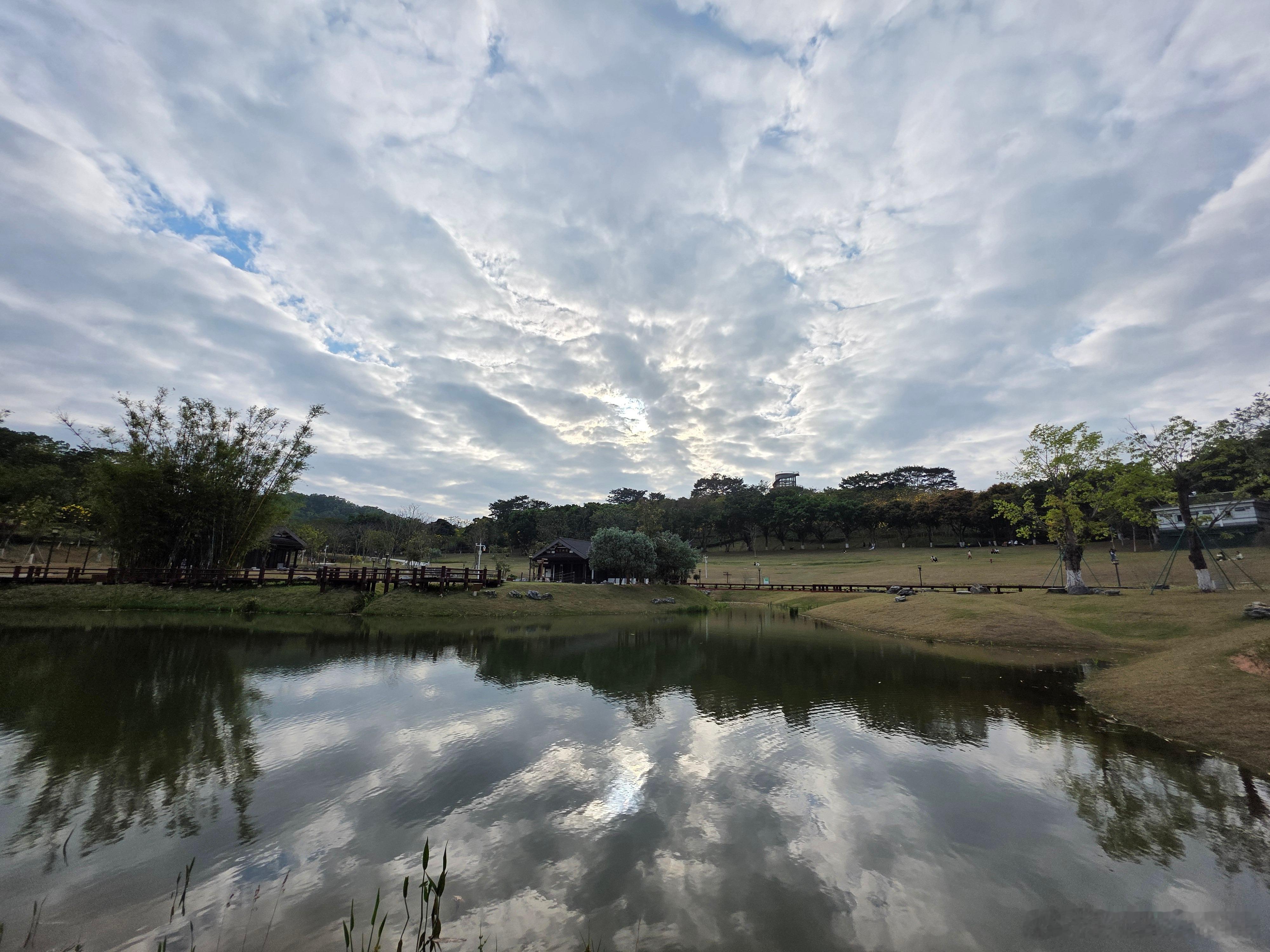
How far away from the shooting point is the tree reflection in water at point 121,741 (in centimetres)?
819

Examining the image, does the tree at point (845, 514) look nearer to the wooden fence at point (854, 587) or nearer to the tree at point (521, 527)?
the wooden fence at point (854, 587)

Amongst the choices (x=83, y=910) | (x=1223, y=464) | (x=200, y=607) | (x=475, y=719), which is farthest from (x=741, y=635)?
(x=1223, y=464)

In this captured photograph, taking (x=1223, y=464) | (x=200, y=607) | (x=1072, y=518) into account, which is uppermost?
(x=1223, y=464)

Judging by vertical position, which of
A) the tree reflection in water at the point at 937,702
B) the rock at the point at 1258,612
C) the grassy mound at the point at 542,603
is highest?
the rock at the point at 1258,612

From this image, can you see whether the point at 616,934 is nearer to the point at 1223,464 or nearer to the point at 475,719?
the point at 475,719

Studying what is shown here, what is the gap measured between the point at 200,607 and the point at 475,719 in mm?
31536

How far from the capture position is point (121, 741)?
11320 millimetres

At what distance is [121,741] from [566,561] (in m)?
48.8

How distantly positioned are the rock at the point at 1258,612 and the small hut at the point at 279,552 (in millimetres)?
68126

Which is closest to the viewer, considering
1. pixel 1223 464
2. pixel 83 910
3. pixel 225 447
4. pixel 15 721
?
pixel 83 910

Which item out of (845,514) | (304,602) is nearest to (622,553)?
(304,602)

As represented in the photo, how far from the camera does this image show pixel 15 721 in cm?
1234

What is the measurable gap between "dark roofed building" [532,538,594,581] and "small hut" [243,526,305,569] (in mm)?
26452

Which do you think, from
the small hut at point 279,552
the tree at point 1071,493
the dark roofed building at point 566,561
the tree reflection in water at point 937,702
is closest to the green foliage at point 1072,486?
the tree at point 1071,493
